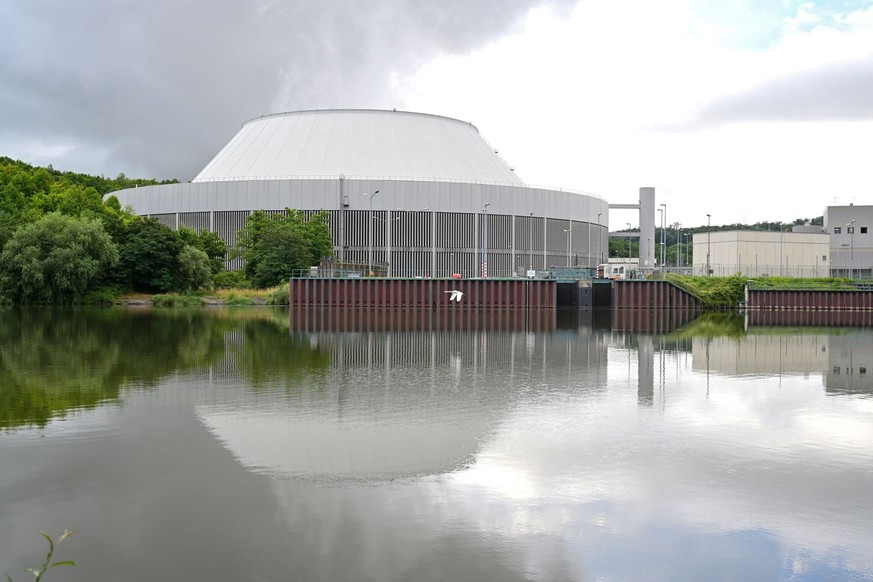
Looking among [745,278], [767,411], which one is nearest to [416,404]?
[767,411]

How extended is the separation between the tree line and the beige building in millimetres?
41748

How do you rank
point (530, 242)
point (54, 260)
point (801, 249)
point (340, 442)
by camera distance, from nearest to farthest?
1. point (340, 442)
2. point (54, 260)
3. point (530, 242)
4. point (801, 249)

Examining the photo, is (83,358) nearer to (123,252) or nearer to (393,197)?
(123,252)

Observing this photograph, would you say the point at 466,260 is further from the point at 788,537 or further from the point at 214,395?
the point at 788,537

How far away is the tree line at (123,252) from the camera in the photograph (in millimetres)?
59188

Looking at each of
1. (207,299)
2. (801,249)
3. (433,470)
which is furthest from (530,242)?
(433,470)

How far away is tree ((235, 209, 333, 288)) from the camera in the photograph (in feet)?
217

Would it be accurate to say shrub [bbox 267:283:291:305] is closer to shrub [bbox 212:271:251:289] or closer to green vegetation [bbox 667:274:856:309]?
shrub [bbox 212:271:251:289]

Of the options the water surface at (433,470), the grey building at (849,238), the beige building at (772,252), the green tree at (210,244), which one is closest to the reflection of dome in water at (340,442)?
the water surface at (433,470)

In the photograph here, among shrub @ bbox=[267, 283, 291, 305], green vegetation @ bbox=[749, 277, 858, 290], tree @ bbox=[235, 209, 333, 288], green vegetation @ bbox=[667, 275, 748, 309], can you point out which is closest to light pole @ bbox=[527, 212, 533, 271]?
tree @ bbox=[235, 209, 333, 288]

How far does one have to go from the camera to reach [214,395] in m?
16.3

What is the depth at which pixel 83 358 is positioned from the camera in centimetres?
2225

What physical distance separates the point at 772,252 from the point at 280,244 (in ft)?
165

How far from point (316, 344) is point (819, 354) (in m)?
15.5
